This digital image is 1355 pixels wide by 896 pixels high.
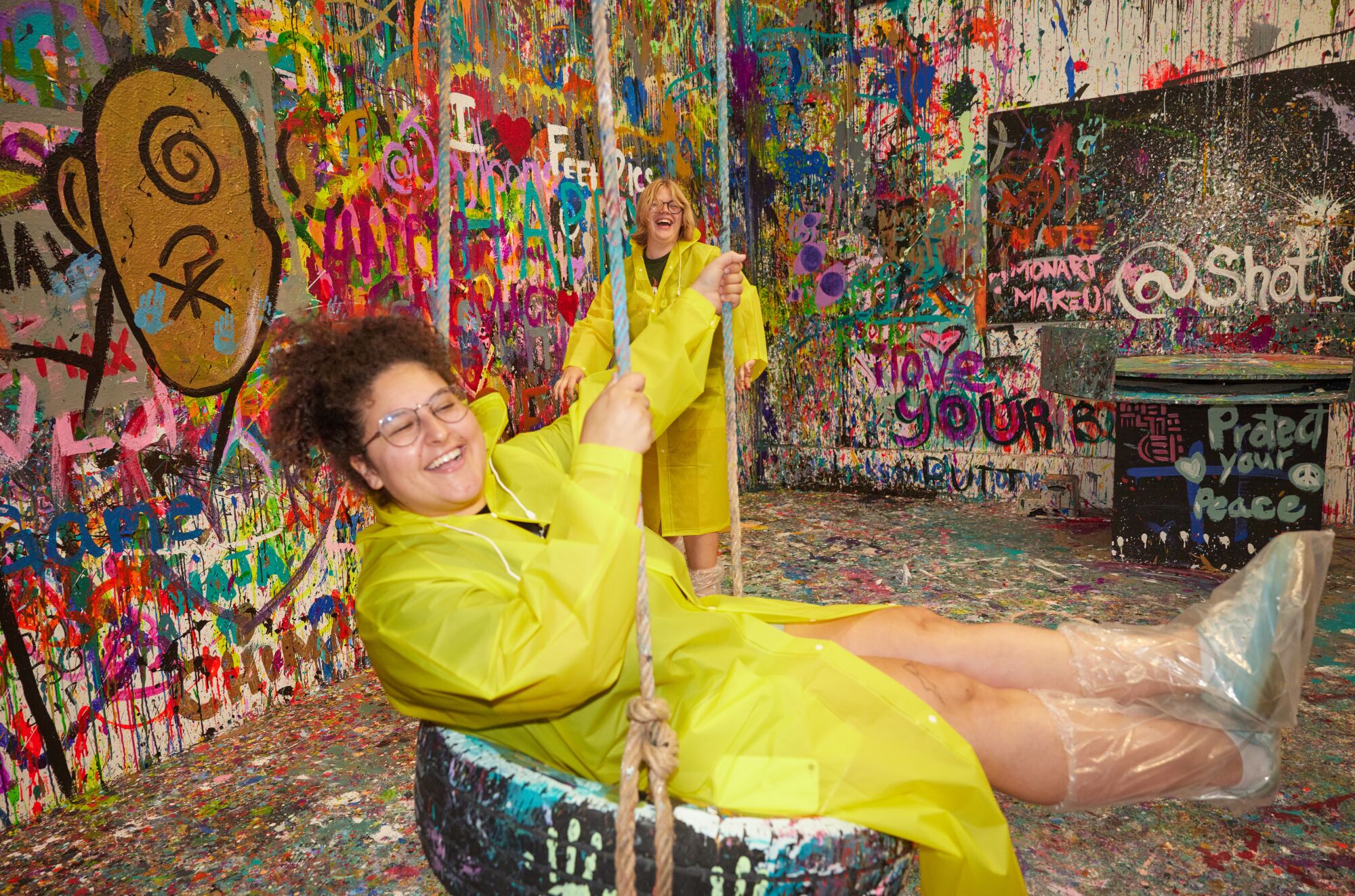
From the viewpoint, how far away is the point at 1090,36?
4996 mm

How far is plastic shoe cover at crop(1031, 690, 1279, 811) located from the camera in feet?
4.89

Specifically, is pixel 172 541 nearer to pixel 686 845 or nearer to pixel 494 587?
pixel 494 587

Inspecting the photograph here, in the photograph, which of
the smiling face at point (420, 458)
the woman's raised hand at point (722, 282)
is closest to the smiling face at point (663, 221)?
the woman's raised hand at point (722, 282)

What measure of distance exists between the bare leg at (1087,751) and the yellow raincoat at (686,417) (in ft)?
6.50

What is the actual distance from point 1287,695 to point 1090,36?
4.64m

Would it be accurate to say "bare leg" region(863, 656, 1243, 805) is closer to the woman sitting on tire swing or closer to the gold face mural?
the woman sitting on tire swing

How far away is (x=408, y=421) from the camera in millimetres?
1495

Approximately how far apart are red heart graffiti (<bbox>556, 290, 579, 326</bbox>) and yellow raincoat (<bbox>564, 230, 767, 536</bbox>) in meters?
0.66

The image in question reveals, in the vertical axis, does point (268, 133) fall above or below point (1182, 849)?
above

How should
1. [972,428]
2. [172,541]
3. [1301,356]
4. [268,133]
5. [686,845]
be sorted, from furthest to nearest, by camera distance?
[972,428] < [1301,356] < [268,133] < [172,541] < [686,845]

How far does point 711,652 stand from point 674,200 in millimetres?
2456

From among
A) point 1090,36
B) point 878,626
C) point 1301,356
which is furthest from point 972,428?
point 878,626

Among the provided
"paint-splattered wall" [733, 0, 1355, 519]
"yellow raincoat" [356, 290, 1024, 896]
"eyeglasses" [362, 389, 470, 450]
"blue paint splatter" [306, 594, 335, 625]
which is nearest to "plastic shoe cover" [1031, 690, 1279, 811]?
"yellow raincoat" [356, 290, 1024, 896]

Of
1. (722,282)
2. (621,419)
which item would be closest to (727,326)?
(722,282)
